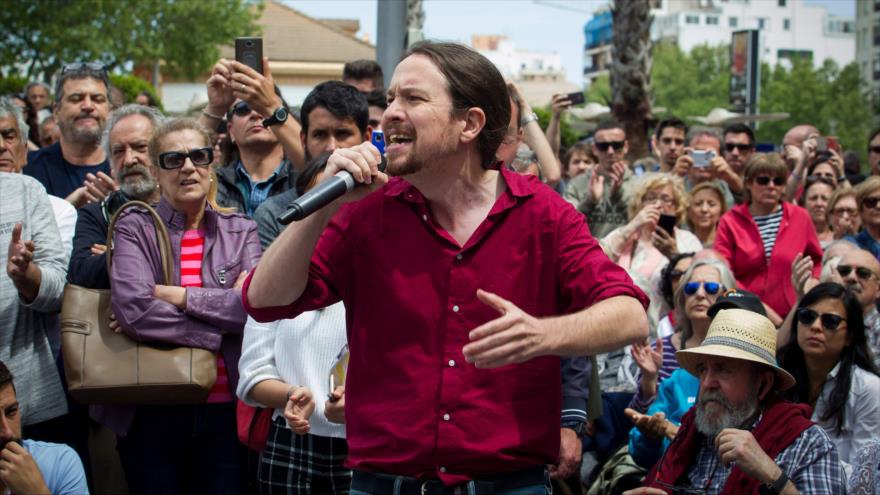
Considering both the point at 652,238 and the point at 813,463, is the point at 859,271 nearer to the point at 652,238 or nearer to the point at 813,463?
the point at 652,238

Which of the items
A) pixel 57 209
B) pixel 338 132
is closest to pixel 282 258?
pixel 338 132

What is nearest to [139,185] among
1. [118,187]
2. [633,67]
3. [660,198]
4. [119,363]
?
[118,187]

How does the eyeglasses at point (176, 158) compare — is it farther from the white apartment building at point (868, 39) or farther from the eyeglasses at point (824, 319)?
the white apartment building at point (868, 39)

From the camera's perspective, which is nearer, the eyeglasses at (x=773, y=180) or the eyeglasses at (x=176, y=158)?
the eyeglasses at (x=176, y=158)

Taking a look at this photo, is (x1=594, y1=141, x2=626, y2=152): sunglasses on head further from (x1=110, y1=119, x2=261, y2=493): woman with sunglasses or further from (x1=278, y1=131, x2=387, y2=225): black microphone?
(x1=278, y1=131, x2=387, y2=225): black microphone

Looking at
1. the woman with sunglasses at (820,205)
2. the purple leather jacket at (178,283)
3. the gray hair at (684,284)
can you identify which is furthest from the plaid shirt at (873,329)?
the purple leather jacket at (178,283)

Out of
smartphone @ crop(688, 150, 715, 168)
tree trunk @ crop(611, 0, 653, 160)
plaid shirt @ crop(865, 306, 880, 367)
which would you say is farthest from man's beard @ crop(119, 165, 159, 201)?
tree trunk @ crop(611, 0, 653, 160)

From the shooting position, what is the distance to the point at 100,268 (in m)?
5.47

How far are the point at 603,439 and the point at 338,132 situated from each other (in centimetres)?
228

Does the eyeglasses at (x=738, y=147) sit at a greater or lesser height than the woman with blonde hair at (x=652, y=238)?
greater

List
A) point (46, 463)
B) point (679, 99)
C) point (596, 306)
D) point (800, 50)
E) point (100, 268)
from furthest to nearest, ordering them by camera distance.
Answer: point (800, 50) → point (679, 99) → point (100, 268) → point (46, 463) → point (596, 306)

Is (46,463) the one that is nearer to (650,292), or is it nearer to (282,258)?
(282,258)

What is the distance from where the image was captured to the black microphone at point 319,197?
121 inches

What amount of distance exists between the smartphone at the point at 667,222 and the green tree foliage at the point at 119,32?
36221 mm
